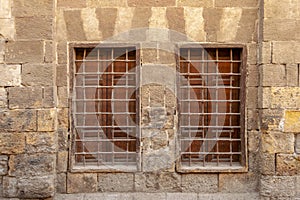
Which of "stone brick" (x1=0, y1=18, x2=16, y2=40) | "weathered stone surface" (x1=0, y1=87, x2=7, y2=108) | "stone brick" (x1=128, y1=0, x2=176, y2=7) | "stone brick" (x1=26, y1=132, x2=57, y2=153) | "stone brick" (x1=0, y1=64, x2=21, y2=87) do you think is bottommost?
"stone brick" (x1=26, y1=132, x2=57, y2=153)

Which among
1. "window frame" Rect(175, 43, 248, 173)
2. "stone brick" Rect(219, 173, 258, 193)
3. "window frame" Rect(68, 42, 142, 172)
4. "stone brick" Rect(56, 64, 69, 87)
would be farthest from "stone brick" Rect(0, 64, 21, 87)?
"stone brick" Rect(219, 173, 258, 193)

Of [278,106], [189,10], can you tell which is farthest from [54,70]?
[278,106]

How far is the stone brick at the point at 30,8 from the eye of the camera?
405 cm

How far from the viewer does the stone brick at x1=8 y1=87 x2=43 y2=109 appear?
402 centimetres

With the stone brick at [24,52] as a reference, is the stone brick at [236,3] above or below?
above

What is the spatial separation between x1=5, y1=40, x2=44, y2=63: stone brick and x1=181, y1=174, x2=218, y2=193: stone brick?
2.26 meters

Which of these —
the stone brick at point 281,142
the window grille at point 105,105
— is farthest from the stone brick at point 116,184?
the stone brick at point 281,142

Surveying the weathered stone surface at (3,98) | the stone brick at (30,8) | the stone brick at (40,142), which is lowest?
the stone brick at (40,142)

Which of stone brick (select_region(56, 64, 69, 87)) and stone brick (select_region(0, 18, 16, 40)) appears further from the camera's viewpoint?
stone brick (select_region(56, 64, 69, 87))

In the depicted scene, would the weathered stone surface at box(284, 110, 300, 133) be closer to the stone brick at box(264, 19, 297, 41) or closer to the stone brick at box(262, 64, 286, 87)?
the stone brick at box(262, 64, 286, 87)

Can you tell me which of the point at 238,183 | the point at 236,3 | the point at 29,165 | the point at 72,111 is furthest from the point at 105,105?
the point at 236,3

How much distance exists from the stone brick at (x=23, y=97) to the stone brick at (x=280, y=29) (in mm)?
2780

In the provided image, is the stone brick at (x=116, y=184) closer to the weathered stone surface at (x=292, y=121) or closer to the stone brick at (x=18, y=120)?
the stone brick at (x=18, y=120)

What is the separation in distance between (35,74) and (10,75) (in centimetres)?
29
